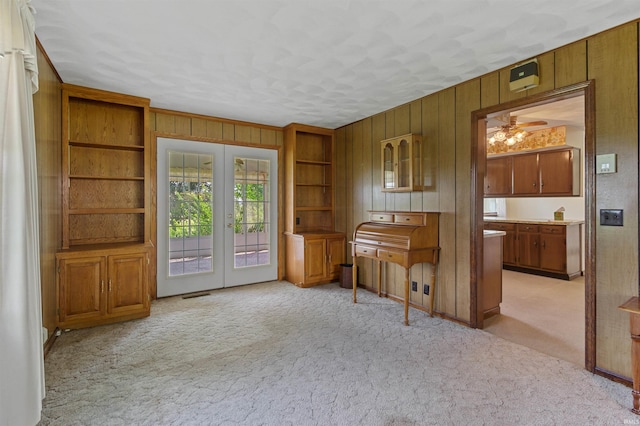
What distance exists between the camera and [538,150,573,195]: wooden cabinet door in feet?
18.8

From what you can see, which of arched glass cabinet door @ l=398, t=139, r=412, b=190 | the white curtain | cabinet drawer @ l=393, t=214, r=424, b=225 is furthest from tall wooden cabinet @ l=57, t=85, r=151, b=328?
arched glass cabinet door @ l=398, t=139, r=412, b=190

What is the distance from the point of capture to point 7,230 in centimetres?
157

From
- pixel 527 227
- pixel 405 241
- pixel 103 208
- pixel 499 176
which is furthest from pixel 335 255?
pixel 499 176

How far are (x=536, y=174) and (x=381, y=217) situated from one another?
4.08 metres

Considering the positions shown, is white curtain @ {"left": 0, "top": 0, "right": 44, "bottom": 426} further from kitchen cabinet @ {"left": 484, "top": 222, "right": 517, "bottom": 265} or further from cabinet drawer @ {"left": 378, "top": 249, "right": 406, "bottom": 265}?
kitchen cabinet @ {"left": 484, "top": 222, "right": 517, "bottom": 265}

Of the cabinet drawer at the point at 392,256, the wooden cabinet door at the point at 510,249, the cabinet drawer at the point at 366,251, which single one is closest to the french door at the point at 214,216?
the cabinet drawer at the point at 366,251

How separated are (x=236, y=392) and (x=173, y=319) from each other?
1.72m

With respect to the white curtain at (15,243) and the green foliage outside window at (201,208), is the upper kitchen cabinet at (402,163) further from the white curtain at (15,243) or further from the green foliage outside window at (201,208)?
the white curtain at (15,243)

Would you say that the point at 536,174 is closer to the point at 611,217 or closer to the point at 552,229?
the point at 552,229

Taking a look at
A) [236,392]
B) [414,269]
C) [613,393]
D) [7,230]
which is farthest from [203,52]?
[613,393]

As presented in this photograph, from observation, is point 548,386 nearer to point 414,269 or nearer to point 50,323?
point 414,269

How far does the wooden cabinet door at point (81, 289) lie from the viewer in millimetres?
3141

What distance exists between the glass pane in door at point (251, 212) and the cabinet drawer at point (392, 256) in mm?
2143

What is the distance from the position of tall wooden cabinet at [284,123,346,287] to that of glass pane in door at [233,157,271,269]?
34 cm
